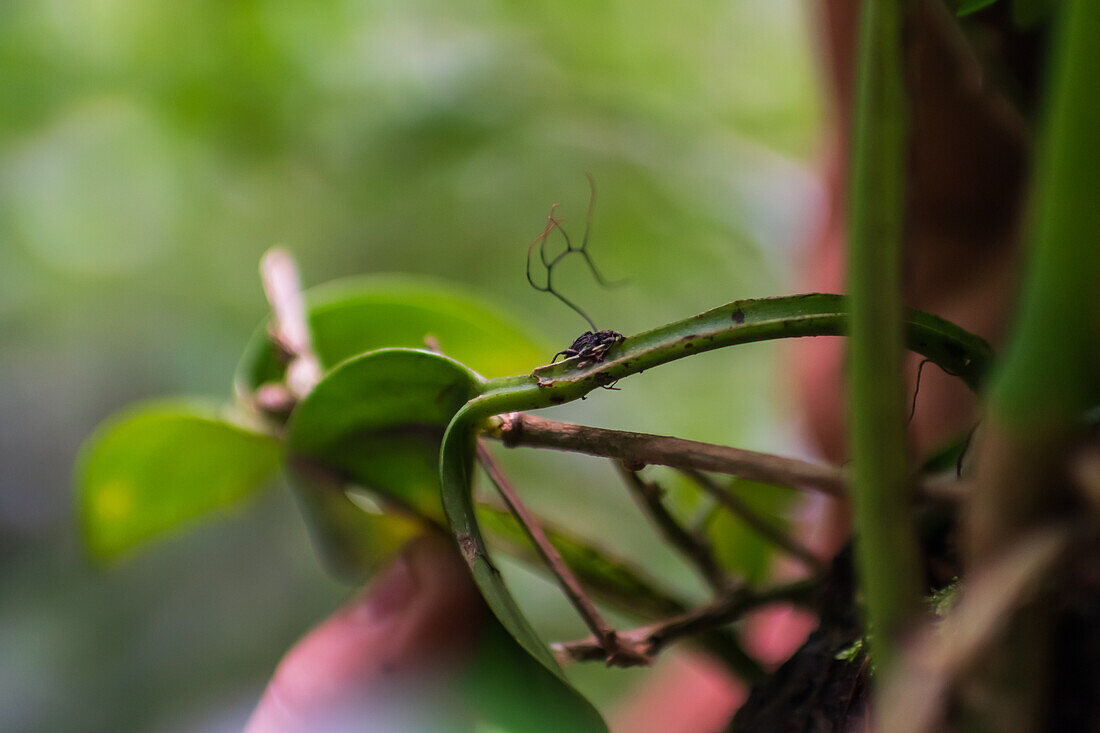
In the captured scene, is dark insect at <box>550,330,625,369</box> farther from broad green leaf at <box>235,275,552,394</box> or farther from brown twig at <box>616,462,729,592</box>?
broad green leaf at <box>235,275,552,394</box>

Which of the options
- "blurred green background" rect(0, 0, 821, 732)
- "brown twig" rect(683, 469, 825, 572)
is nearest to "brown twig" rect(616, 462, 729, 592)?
"brown twig" rect(683, 469, 825, 572)

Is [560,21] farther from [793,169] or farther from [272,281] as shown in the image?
[272,281]

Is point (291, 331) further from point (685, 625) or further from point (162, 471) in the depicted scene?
point (685, 625)

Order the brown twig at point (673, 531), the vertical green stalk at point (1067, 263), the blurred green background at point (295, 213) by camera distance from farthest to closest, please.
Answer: the blurred green background at point (295, 213) → the brown twig at point (673, 531) → the vertical green stalk at point (1067, 263)

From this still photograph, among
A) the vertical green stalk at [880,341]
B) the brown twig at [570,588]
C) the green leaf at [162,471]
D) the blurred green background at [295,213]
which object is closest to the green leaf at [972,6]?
the vertical green stalk at [880,341]

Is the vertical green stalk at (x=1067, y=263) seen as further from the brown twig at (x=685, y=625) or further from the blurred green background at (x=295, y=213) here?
the blurred green background at (x=295, y=213)

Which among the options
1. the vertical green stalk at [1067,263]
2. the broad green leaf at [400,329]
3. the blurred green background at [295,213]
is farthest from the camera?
the blurred green background at [295,213]
